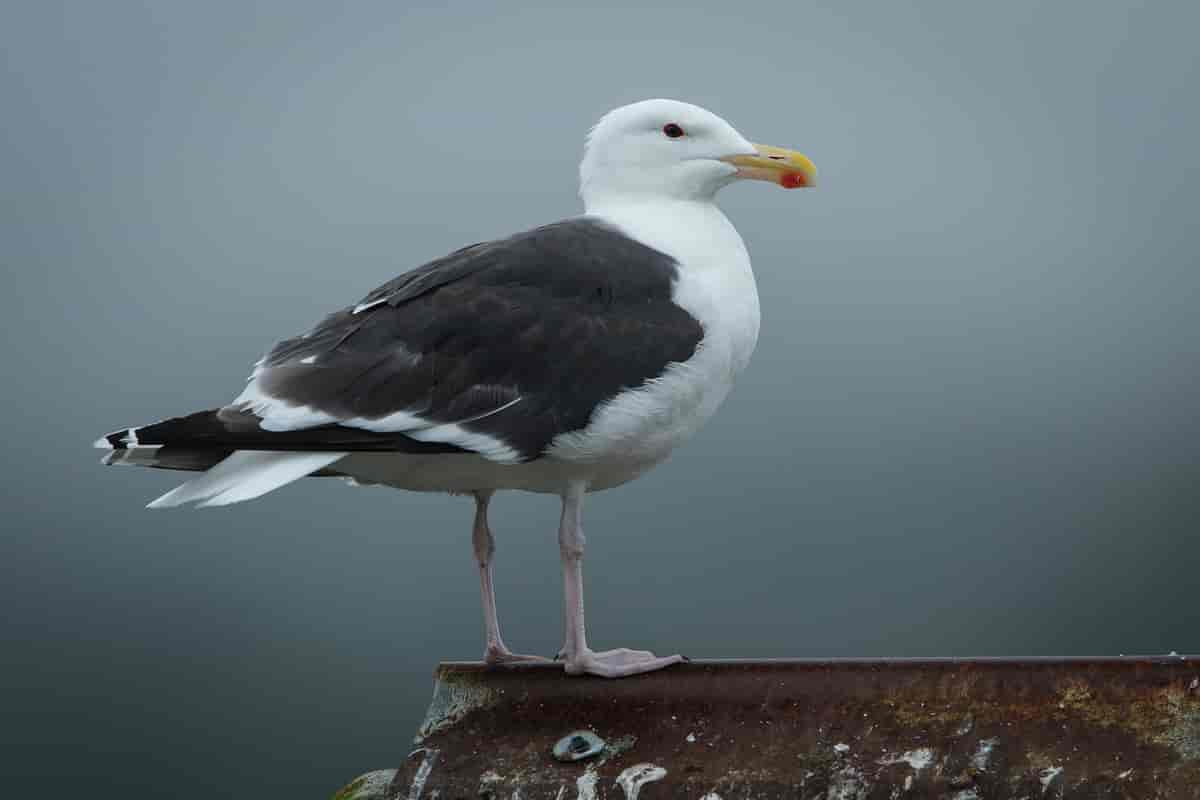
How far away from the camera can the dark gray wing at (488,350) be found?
4.79 m

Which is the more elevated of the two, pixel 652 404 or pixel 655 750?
pixel 652 404

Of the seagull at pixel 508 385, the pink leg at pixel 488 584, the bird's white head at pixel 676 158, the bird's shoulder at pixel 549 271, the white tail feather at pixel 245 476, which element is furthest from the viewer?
the bird's white head at pixel 676 158

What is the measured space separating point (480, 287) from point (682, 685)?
1.29 m

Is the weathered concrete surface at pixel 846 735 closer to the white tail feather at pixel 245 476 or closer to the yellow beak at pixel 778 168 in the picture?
the white tail feather at pixel 245 476

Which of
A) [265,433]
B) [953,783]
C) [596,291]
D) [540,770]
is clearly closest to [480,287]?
[596,291]

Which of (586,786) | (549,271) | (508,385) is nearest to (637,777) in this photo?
(586,786)

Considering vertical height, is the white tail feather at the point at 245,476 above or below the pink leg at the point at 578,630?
above

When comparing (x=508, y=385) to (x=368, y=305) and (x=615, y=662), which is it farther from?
(x=615, y=662)

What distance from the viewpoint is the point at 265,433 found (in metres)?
4.62

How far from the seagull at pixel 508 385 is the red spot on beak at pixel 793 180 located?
21.1 inches

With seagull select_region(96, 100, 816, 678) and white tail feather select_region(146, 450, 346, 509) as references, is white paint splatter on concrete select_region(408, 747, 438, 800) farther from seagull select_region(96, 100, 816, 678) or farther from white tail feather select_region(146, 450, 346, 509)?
white tail feather select_region(146, 450, 346, 509)

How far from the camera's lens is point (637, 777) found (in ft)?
14.1

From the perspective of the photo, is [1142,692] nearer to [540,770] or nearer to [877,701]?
[877,701]

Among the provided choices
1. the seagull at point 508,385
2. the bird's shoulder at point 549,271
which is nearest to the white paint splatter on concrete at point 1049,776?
the seagull at point 508,385
